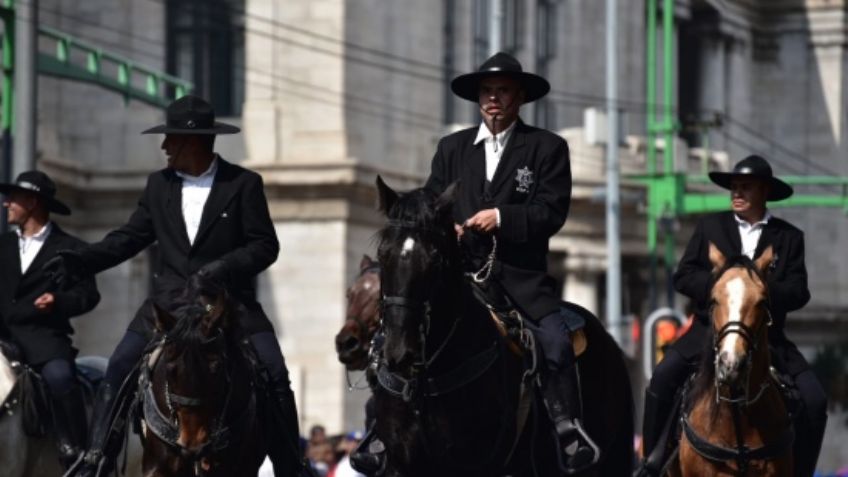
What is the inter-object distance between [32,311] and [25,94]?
8241 mm

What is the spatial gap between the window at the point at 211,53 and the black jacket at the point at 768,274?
3053 cm

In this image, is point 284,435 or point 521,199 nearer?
point 521,199

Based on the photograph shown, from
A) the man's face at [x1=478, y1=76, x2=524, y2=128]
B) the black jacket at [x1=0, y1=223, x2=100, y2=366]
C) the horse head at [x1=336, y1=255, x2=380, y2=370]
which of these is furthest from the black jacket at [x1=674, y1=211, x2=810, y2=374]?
the horse head at [x1=336, y1=255, x2=380, y2=370]

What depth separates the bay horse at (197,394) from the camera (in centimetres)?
1514

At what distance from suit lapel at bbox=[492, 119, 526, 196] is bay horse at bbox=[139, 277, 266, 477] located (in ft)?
5.50

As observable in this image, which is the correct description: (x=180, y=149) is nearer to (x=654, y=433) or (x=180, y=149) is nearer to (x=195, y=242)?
(x=195, y=242)

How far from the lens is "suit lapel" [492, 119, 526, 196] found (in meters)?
15.4

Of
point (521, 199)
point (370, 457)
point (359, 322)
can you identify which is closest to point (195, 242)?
point (521, 199)

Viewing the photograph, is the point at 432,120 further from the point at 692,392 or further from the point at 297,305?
the point at 692,392

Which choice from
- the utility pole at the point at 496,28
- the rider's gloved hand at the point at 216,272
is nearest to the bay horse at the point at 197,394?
the rider's gloved hand at the point at 216,272

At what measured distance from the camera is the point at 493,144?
15539 millimetres

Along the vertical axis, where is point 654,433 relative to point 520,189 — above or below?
below

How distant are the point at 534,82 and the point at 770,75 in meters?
56.8

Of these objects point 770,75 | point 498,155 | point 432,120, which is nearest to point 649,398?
point 498,155
